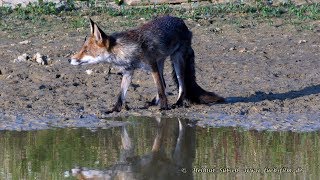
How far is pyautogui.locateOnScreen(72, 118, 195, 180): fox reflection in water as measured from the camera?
838 centimetres

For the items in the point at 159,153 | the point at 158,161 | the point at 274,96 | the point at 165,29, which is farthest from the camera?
the point at 274,96

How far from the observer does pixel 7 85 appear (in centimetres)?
1237

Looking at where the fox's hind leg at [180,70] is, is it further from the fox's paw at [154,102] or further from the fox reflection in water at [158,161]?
the fox reflection in water at [158,161]

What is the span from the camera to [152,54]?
11391 millimetres

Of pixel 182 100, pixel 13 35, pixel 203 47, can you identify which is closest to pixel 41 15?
pixel 13 35

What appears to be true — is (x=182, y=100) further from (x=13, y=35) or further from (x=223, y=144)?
Result: (x=13, y=35)

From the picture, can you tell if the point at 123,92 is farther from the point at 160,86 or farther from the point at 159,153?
the point at 159,153

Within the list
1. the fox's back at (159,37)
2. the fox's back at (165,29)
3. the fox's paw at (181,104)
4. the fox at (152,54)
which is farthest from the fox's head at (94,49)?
the fox's paw at (181,104)

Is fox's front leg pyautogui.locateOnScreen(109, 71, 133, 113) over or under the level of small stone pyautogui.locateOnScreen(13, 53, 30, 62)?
over

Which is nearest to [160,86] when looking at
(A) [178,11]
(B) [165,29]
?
(B) [165,29]

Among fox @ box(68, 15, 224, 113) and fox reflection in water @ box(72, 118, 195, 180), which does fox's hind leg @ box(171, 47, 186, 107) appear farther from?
fox reflection in water @ box(72, 118, 195, 180)

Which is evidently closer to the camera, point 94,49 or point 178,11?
point 94,49

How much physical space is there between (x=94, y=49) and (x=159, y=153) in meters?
2.40

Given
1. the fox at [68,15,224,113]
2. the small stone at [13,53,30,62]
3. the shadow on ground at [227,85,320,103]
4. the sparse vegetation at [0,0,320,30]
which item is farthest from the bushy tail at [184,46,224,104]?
the sparse vegetation at [0,0,320,30]
